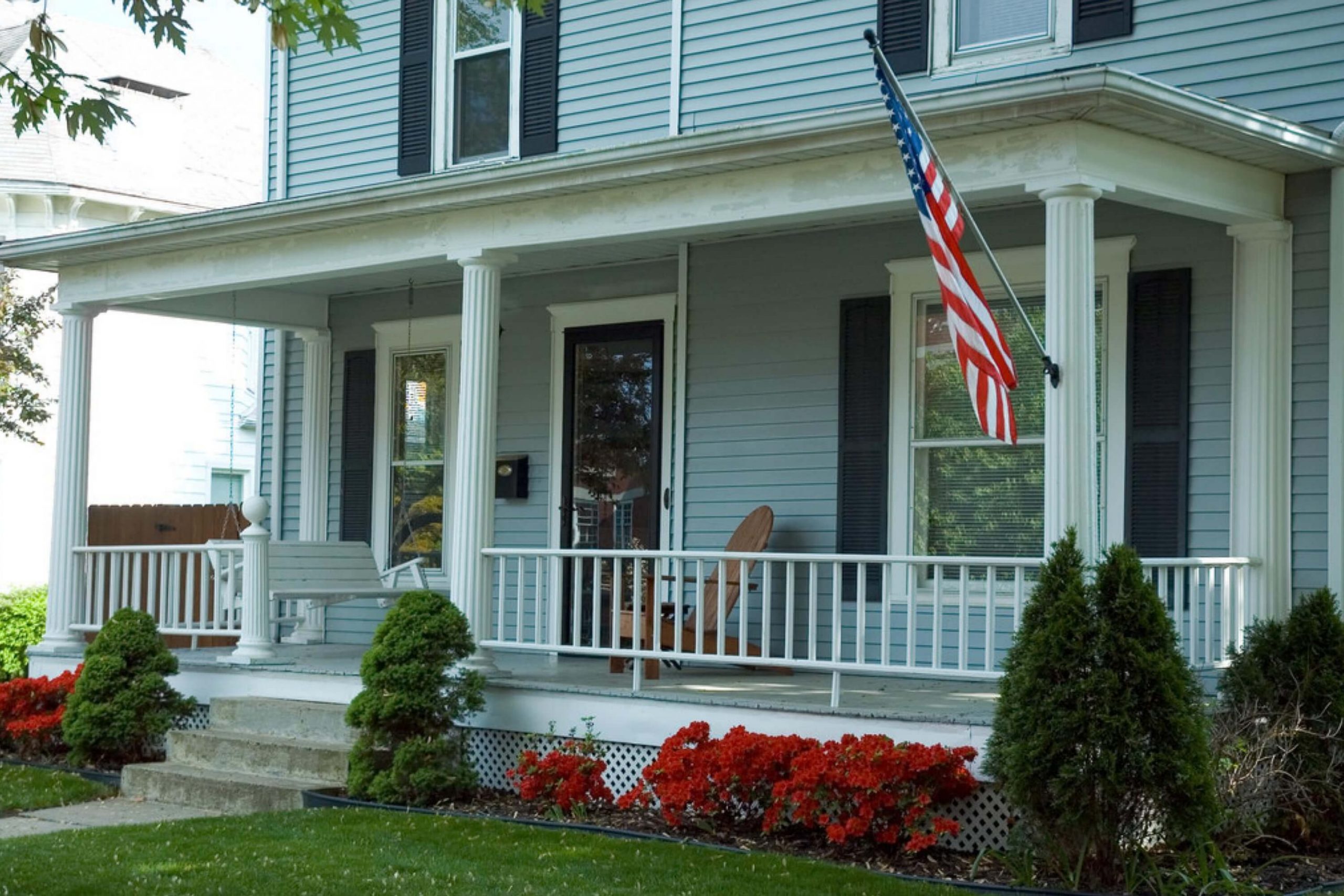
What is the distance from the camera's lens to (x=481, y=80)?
1166cm

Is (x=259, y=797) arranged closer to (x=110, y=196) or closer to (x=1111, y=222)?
(x=1111, y=222)

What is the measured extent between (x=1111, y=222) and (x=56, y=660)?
7347 millimetres

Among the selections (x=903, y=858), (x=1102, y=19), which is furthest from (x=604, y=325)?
(x=903, y=858)

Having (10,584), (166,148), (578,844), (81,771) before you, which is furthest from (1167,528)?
(166,148)

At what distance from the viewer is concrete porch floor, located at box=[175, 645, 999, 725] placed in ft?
25.1

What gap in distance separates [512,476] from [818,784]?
484 centimetres

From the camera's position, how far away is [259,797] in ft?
28.2

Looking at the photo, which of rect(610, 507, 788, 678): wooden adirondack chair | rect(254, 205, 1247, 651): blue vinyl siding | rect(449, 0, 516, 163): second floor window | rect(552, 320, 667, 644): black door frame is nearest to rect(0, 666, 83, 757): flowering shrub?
rect(254, 205, 1247, 651): blue vinyl siding

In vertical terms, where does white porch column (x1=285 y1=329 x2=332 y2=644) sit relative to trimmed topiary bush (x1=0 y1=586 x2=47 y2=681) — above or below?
above

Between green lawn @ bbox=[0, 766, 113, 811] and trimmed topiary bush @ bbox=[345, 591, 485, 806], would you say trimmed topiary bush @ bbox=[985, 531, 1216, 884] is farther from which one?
green lawn @ bbox=[0, 766, 113, 811]

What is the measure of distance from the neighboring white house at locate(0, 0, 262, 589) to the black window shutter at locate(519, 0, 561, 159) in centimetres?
797

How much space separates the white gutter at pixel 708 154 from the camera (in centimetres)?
686

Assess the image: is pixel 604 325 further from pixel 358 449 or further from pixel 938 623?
pixel 938 623

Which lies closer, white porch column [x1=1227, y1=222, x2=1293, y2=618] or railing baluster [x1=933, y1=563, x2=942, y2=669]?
railing baluster [x1=933, y1=563, x2=942, y2=669]
